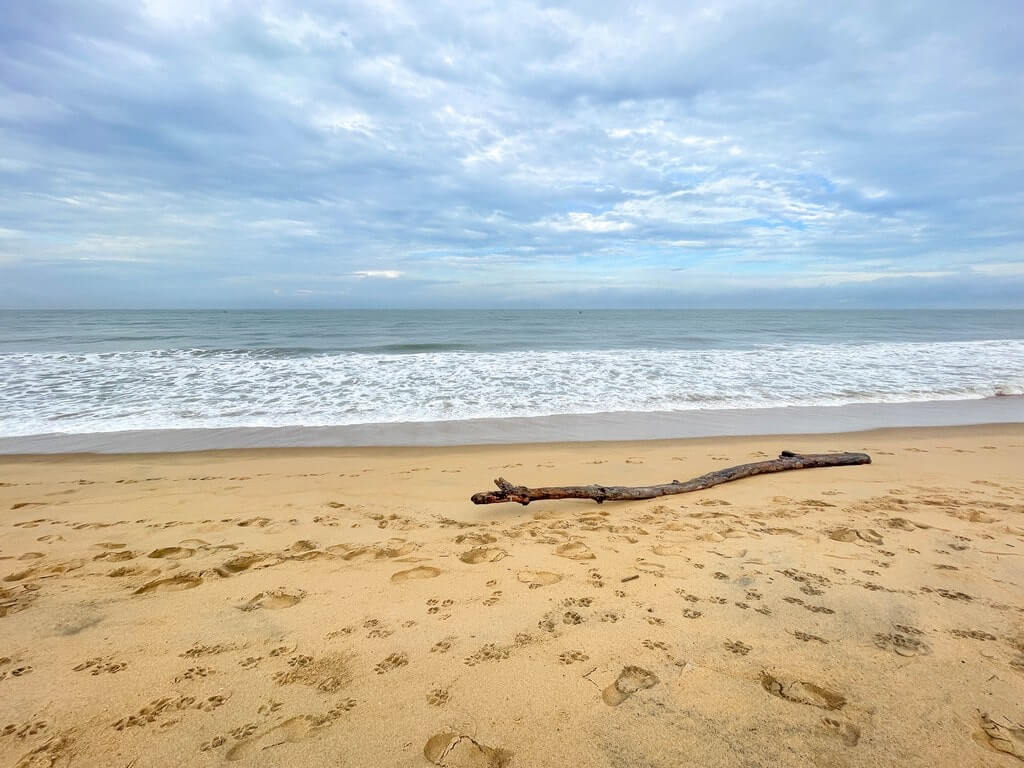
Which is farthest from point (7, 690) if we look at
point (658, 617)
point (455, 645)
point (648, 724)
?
point (658, 617)

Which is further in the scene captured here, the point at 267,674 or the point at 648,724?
the point at 267,674

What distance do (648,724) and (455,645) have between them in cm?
102

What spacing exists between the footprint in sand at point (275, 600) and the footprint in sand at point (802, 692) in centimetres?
266

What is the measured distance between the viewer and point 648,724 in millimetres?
1949

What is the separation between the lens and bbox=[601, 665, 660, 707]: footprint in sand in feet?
6.87

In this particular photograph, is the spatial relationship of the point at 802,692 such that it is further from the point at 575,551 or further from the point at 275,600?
the point at 275,600

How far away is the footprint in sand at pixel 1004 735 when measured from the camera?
1807 millimetres

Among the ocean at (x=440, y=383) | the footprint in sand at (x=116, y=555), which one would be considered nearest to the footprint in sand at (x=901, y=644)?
the footprint in sand at (x=116, y=555)

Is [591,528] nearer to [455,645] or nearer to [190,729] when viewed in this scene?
[455,645]

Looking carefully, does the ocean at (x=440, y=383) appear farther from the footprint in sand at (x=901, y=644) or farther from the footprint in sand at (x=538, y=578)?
the footprint in sand at (x=901, y=644)

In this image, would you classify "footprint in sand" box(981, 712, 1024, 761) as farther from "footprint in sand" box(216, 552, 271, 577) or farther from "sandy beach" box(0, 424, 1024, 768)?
"footprint in sand" box(216, 552, 271, 577)

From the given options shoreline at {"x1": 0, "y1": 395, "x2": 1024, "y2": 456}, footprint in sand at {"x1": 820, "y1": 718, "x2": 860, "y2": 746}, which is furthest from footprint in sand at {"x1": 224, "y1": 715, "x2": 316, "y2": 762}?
shoreline at {"x1": 0, "y1": 395, "x2": 1024, "y2": 456}

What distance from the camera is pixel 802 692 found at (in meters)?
2.11

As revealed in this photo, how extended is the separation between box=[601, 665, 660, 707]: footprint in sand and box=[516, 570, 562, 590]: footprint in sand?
894mm
